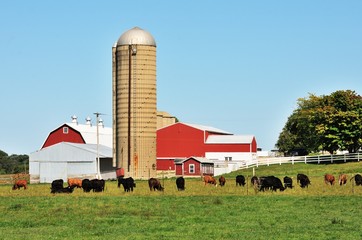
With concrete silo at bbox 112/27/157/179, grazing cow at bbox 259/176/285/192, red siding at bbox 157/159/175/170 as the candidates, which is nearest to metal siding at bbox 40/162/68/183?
concrete silo at bbox 112/27/157/179

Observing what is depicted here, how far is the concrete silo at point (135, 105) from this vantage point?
73.4 m

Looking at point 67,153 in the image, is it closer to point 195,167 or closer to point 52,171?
point 52,171

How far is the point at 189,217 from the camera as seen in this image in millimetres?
26859

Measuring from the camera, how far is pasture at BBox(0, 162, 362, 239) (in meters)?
22.6

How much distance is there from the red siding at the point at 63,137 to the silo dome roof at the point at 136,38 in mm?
16369

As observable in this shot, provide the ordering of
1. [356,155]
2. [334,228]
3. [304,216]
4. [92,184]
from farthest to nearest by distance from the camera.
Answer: [356,155]
[92,184]
[304,216]
[334,228]

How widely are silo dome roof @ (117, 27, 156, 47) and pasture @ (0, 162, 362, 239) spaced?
37773 mm

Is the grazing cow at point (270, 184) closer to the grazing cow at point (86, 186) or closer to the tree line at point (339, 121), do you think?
the grazing cow at point (86, 186)

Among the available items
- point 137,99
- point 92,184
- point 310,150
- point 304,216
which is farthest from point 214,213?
point 310,150

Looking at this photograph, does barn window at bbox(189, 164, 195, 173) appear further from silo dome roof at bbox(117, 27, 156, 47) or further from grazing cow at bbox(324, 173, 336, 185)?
grazing cow at bbox(324, 173, 336, 185)

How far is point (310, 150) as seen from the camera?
373ft

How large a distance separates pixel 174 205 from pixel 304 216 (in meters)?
6.87

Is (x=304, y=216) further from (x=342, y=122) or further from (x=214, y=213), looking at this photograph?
(x=342, y=122)

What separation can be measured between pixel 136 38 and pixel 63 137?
19.5m
